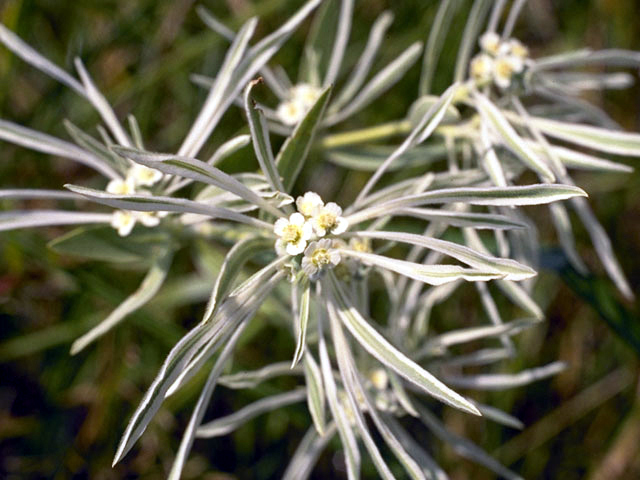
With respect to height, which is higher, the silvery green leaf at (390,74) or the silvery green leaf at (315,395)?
the silvery green leaf at (390,74)

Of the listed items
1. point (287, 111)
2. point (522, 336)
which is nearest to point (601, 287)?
point (522, 336)

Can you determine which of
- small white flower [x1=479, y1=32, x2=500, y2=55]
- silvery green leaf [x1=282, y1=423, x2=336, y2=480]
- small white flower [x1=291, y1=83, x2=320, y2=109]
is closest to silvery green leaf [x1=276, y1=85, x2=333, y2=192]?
small white flower [x1=291, y1=83, x2=320, y2=109]

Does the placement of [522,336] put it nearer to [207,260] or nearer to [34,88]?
[207,260]

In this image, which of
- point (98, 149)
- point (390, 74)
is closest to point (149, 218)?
point (98, 149)

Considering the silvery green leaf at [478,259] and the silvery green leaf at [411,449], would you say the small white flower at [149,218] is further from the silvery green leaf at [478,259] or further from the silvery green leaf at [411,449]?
the silvery green leaf at [411,449]

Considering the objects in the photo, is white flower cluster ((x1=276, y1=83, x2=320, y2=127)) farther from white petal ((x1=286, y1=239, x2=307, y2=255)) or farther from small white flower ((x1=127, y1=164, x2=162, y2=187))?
white petal ((x1=286, y1=239, x2=307, y2=255))

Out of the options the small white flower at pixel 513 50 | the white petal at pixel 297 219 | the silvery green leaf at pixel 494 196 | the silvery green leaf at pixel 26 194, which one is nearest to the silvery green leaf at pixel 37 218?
the silvery green leaf at pixel 26 194

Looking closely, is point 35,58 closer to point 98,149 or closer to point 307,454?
point 98,149
